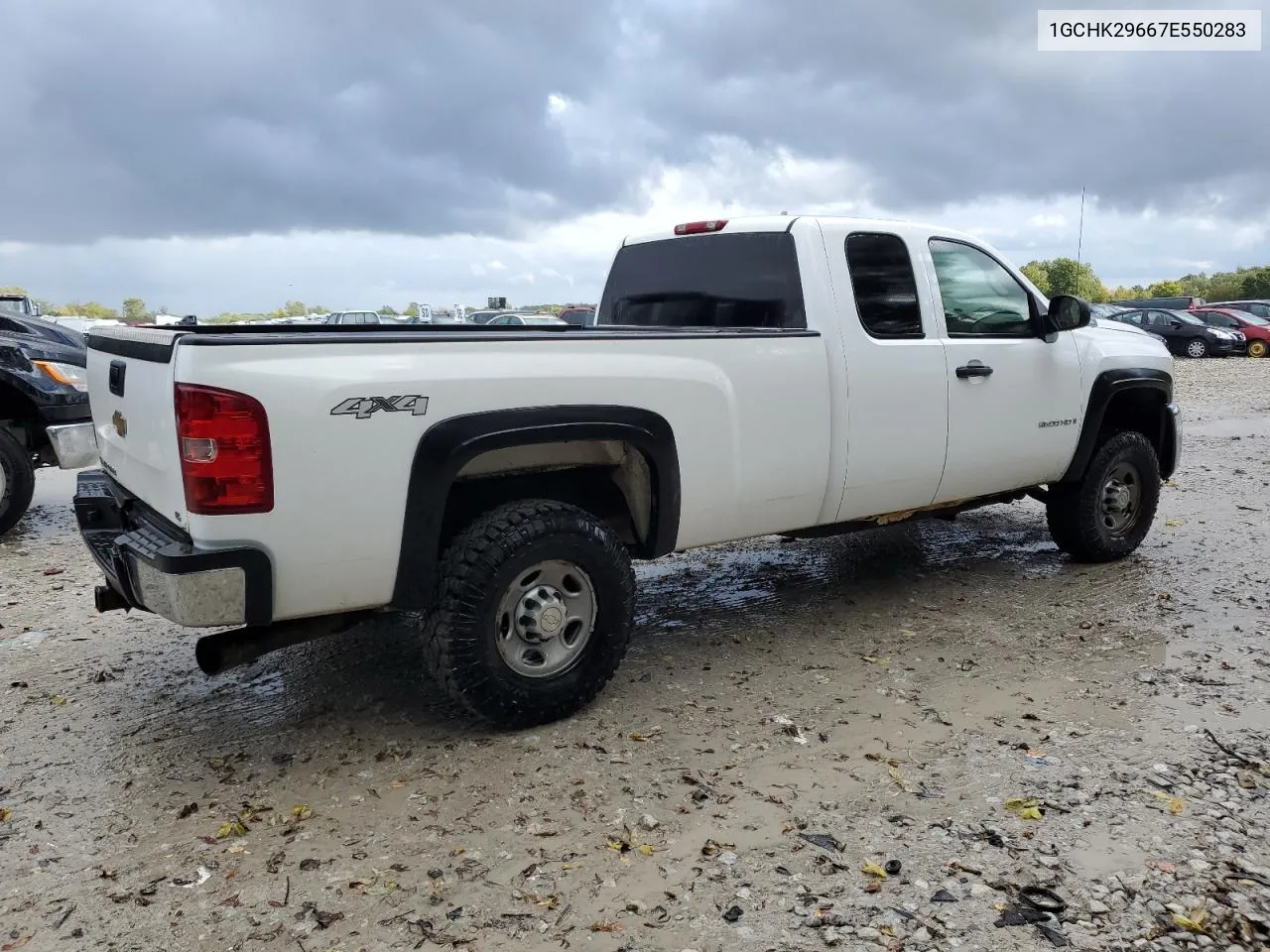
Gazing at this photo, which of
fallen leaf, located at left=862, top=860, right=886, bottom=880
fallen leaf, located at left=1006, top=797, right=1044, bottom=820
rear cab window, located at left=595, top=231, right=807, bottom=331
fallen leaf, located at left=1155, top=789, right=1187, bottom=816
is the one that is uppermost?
rear cab window, located at left=595, top=231, right=807, bottom=331

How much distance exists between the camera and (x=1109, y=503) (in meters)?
6.32

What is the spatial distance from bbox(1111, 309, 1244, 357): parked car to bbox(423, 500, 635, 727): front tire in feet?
91.2

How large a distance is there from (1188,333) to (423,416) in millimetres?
29802

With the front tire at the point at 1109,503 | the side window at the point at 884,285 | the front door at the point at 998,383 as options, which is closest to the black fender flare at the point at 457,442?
the side window at the point at 884,285

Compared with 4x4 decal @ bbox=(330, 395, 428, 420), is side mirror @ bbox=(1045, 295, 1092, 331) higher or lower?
higher

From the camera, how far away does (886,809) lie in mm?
3330

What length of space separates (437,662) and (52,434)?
14.1ft

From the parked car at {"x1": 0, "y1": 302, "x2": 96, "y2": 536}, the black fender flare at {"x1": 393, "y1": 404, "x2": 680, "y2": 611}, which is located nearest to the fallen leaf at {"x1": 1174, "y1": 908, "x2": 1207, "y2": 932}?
the black fender flare at {"x1": 393, "y1": 404, "x2": 680, "y2": 611}

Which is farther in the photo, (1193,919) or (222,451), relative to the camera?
(222,451)

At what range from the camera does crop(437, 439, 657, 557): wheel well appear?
388 centimetres

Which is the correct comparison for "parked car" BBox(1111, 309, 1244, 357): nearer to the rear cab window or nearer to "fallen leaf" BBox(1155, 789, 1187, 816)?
the rear cab window

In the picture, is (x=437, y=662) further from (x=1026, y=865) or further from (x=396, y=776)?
(x=1026, y=865)

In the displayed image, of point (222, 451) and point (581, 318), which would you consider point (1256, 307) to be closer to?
point (581, 318)

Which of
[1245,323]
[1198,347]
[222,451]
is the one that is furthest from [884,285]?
[1245,323]
